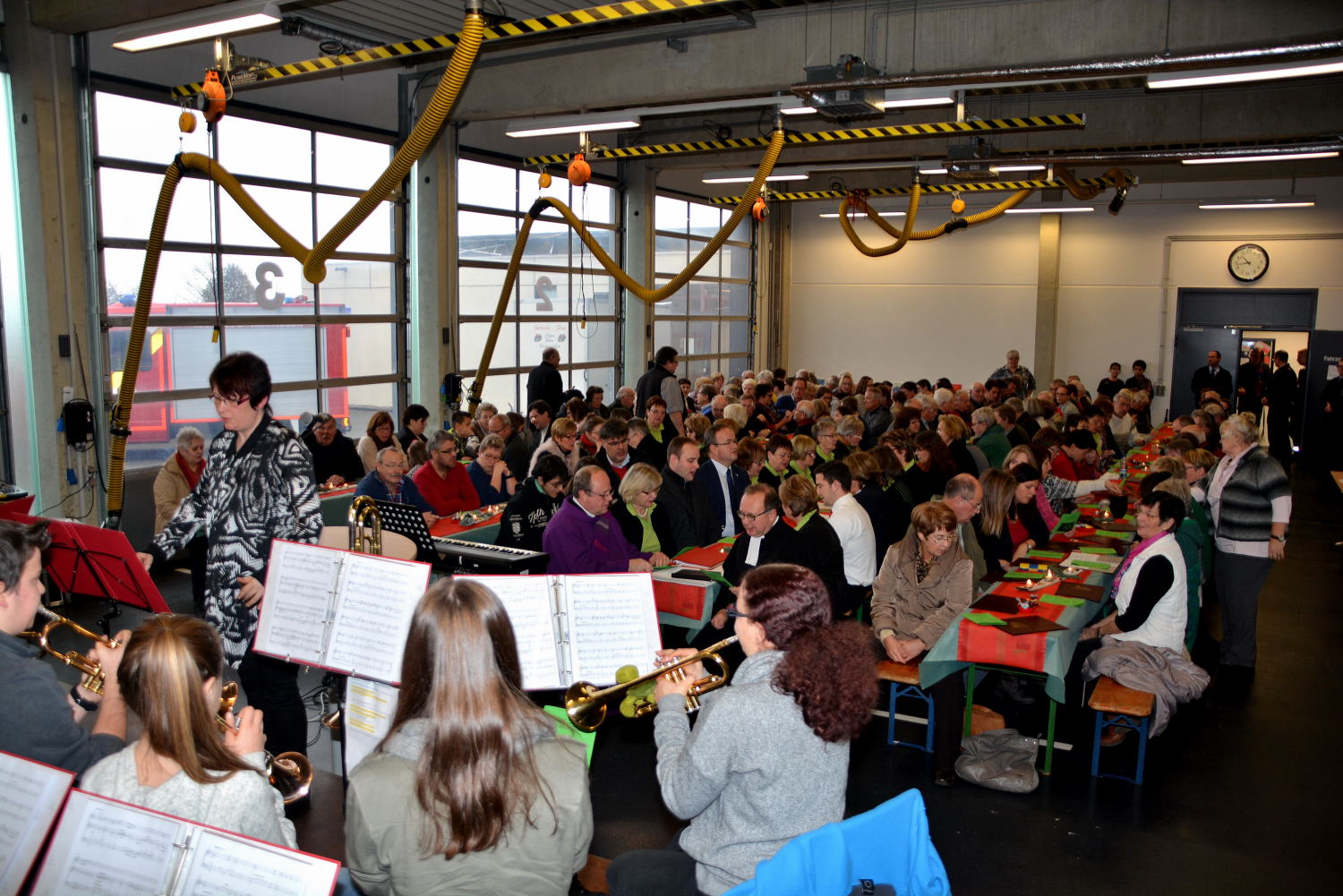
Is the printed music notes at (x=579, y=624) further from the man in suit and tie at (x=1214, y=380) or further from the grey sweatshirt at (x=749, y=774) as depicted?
the man in suit and tie at (x=1214, y=380)

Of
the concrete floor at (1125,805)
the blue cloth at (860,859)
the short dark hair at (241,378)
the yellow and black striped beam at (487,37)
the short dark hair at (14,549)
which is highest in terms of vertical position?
the yellow and black striped beam at (487,37)

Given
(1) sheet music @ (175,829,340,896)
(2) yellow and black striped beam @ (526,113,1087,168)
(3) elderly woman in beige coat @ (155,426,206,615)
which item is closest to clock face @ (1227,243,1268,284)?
(2) yellow and black striped beam @ (526,113,1087,168)

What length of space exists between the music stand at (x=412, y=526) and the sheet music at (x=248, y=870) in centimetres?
352

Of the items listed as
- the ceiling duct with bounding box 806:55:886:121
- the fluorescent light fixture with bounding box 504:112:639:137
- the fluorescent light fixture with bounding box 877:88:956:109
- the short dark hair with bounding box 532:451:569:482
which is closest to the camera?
the short dark hair with bounding box 532:451:569:482

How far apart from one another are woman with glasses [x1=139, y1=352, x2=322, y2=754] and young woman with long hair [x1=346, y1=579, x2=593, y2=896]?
2.11 m

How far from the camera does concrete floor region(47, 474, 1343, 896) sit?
4184 mm

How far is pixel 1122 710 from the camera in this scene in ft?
15.7

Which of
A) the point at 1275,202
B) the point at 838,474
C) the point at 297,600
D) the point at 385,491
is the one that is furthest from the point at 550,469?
the point at 1275,202

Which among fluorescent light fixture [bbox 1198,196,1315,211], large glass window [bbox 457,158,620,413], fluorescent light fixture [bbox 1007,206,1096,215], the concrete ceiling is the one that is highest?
the concrete ceiling

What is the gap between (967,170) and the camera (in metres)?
11.2

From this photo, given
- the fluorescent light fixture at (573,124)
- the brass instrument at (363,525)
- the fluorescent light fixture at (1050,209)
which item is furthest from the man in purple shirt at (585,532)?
the fluorescent light fixture at (1050,209)

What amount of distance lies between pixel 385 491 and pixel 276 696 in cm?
278

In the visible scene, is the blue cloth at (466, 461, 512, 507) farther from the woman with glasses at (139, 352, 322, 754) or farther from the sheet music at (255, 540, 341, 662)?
the sheet music at (255, 540, 341, 662)

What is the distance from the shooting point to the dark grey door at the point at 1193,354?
17703mm
